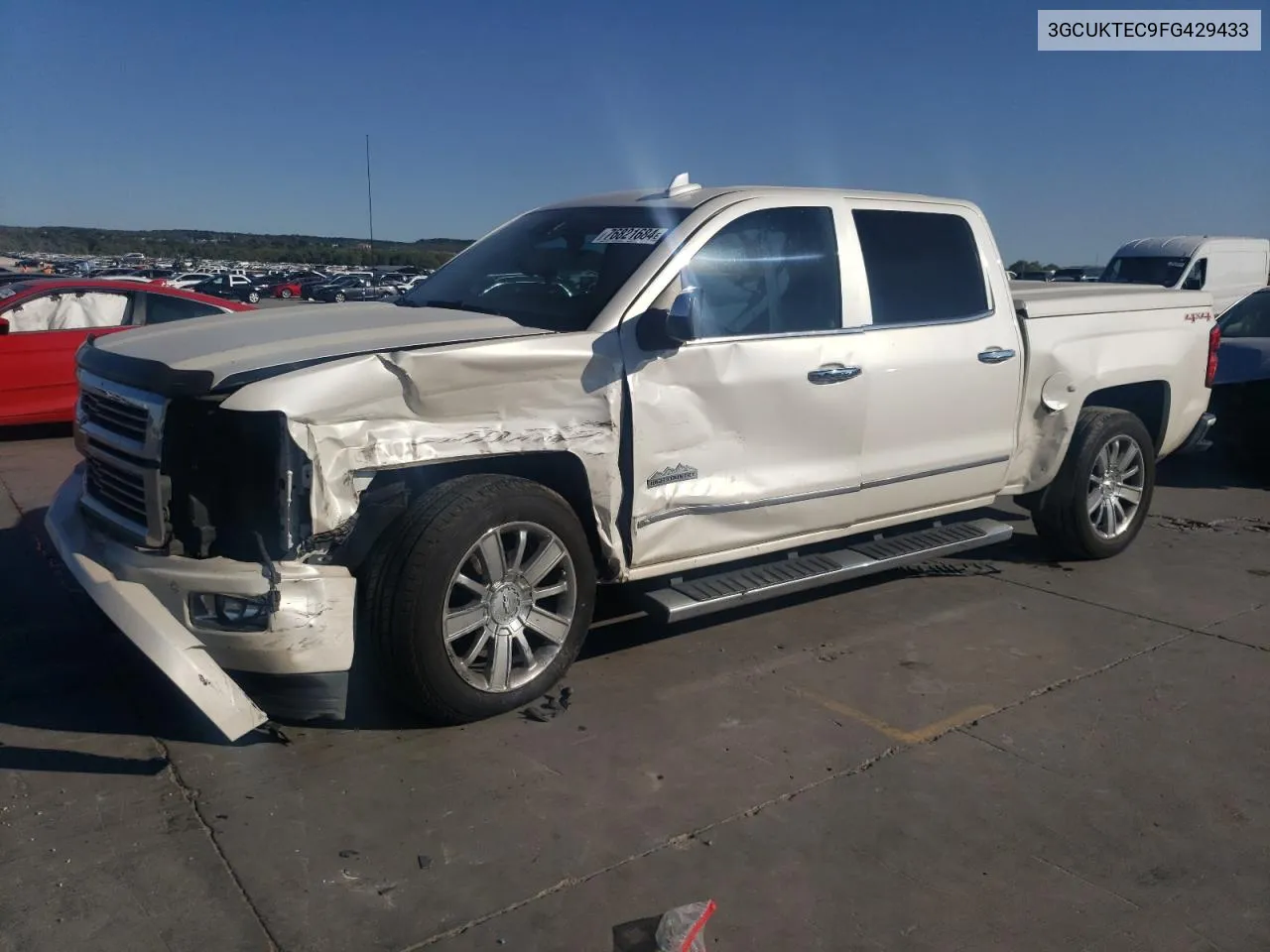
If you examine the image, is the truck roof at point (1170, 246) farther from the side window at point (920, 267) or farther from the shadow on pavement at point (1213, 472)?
the side window at point (920, 267)

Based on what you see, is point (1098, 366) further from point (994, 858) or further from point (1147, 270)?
point (1147, 270)

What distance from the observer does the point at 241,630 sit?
3545mm

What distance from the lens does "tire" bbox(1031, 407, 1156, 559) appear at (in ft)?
20.5

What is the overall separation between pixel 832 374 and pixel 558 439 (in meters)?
1.44

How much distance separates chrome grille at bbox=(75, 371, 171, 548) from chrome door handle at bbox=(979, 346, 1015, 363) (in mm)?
3825

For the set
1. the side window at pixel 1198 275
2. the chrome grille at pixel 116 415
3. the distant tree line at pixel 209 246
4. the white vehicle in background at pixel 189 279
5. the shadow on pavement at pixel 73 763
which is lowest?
the shadow on pavement at pixel 73 763

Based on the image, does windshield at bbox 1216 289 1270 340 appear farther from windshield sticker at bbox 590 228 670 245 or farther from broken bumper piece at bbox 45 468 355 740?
broken bumper piece at bbox 45 468 355 740

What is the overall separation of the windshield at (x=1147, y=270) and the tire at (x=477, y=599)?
15.7m

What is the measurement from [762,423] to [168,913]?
9.34 feet

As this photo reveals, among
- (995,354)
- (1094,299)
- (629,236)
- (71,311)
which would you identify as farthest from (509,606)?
(71,311)

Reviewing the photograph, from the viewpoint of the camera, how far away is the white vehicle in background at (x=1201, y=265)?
1798 cm

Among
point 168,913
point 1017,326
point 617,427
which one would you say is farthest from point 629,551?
point 1017,326

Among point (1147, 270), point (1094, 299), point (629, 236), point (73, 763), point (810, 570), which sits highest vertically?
point (1147, 270)

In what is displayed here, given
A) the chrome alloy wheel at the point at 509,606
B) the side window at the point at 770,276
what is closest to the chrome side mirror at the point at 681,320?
the side window at the point at 770,276
